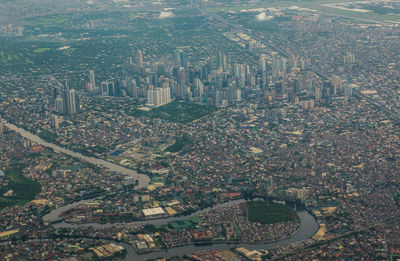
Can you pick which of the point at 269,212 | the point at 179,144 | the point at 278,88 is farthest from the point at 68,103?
the point at 269,212

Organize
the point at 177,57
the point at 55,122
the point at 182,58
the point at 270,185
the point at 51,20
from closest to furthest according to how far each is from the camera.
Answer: the point at 270,185
the point at 55,122
the point at 182,58
the point at 177,57
the point at 51,20

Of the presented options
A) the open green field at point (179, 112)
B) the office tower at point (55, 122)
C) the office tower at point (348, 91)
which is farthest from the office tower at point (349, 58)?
the office tower at point (55, 122)

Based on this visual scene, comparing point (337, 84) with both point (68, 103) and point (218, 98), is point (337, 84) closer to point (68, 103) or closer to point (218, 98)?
point (218, 98)

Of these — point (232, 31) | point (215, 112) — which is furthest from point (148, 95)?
point (232, 31)

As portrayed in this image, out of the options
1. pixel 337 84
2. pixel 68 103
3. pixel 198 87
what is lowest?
pixel 198 87

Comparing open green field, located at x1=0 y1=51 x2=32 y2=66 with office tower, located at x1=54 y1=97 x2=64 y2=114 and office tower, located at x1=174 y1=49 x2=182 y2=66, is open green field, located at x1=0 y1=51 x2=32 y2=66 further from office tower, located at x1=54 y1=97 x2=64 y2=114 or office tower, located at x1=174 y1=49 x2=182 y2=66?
office tower, located at x1=54 y1=97 x2=64 y2=114

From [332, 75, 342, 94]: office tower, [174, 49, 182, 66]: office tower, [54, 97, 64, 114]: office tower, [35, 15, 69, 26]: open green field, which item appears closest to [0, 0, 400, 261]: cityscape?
[54, 97, 64, 114]: office tower
